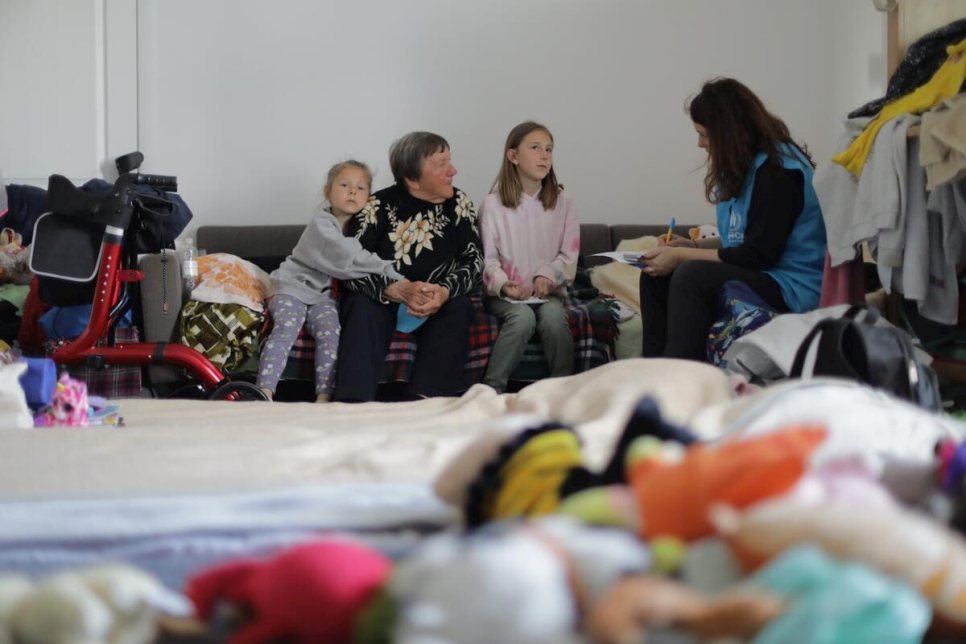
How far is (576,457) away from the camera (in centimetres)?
80

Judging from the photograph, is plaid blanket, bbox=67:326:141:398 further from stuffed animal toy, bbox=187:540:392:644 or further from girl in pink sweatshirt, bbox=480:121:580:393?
stuffed animal toy, bbox=187:540:392:644

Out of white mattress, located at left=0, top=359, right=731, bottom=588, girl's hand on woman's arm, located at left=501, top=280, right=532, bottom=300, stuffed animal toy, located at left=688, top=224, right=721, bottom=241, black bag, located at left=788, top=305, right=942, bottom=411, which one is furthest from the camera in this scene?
stuffed animal toy, located at left=688, top=224, right=721, bottom=241

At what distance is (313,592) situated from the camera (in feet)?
1.97

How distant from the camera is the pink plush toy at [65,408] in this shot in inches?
69.1

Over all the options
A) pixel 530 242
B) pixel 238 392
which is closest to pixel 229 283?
pixel 238 392

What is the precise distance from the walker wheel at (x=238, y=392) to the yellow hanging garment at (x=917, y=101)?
1679 millimetres

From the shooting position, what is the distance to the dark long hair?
293 centimetres

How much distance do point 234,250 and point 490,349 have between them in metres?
1.20

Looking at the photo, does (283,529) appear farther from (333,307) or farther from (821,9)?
(821,9)

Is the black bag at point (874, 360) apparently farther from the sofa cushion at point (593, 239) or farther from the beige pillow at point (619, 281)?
the sofa cushion at point (593, 239)

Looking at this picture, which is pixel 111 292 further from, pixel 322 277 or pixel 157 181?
pixel 322 277

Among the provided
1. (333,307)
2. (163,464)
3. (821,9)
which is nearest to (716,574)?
(163,464)

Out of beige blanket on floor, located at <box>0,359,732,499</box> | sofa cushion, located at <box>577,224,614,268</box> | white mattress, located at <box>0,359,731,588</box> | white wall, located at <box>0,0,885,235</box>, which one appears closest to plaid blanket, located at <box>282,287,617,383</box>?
sofa cushion, located at <box>577,224,614,268</box>

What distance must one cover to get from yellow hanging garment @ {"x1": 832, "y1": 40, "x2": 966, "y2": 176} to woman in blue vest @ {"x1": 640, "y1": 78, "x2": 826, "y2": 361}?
0.64 ft
